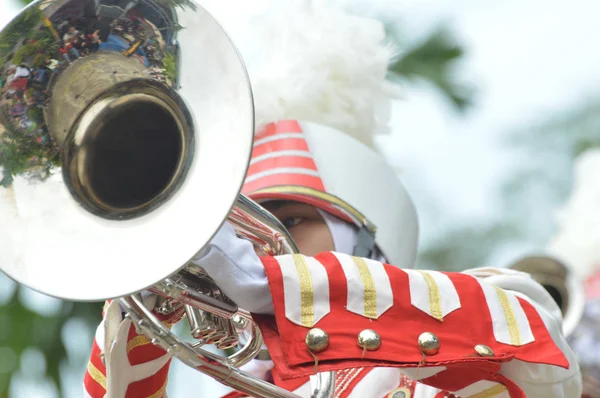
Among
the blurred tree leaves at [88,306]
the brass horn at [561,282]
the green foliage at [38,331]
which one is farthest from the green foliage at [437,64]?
the green foliage at [38,331]

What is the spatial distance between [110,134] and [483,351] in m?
0.95

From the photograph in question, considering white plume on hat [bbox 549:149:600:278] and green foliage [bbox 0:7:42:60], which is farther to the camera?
white plume on hat [bbox 549:149:600:278]

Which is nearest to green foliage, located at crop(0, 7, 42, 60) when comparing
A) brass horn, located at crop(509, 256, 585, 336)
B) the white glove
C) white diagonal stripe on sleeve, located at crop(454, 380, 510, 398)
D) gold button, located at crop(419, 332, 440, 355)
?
the white glove

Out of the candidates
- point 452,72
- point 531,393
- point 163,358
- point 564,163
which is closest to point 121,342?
point 163,358

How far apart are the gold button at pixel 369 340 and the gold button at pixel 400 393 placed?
61cm

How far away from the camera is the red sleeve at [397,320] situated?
2305mm

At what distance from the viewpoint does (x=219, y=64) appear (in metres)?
2.30

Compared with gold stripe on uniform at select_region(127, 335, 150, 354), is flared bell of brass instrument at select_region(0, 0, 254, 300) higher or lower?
higher

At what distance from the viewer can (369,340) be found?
234 centimetres

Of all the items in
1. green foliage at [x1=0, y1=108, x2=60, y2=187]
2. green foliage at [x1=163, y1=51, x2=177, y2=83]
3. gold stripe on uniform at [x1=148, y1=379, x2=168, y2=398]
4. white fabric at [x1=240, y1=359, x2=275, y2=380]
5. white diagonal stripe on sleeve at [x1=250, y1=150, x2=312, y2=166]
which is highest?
white diagonal stripe on sleeve at [x1=250, y1=150, x2=312, y2=166]

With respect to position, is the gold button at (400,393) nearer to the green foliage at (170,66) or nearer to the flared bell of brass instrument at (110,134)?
the flared bell of brass instrument at (110,134)

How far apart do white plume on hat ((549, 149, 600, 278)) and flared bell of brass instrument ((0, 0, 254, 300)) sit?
3.78 metres

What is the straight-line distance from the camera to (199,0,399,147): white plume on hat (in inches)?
145

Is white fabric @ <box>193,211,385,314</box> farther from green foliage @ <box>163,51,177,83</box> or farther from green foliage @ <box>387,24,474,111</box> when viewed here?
green foliage @ <box>387,24,474,111</box>
